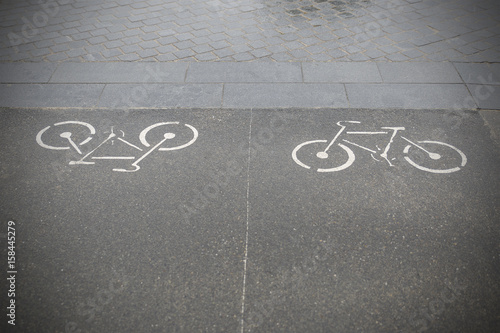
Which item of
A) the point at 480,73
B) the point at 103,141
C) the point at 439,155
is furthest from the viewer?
the point at 480,73

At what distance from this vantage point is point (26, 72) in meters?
6.88

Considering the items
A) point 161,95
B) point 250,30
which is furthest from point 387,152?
point 250,30

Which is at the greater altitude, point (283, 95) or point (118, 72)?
point (283, 95)

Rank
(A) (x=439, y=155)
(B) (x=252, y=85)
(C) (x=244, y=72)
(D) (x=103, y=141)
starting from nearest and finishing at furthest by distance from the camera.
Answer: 1. (A) (x=439, y=155)
2. (D) (x=103, y=141)
3. (B) (x=252, y=85)
4. (C) (x=244, y=72)

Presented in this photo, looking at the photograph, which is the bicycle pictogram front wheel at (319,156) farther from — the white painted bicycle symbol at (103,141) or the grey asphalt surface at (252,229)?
the white painted bicycle symbol at (103,141)

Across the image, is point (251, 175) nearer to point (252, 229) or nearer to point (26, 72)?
point (252, 229)

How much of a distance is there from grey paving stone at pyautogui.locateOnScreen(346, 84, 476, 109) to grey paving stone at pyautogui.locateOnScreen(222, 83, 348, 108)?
0.29m

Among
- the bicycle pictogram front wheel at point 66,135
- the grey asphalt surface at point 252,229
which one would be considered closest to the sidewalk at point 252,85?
the grey asphalt surface at point 252,229

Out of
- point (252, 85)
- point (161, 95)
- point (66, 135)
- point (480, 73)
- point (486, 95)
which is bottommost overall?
point (66, 135)

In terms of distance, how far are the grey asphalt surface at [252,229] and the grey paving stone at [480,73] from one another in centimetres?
115

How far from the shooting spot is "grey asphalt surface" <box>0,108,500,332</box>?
11.3 ft

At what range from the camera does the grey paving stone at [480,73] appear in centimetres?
652

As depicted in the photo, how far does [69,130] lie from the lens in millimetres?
5566

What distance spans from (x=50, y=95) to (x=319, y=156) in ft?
15.5
